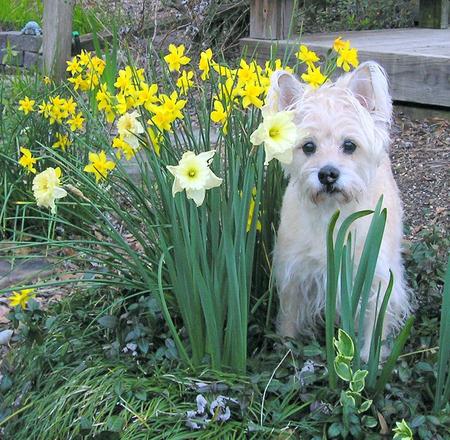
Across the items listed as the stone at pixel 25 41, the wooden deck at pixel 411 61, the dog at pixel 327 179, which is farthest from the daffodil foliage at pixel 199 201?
the stone at pixel 25 41

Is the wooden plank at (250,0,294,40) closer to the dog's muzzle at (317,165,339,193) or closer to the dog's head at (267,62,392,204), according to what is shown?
the dog's head at (267,62,392,204)

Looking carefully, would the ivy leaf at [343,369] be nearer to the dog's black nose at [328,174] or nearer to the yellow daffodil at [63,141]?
the dog's black nose at [328,174]

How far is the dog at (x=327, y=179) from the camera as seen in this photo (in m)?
2.74

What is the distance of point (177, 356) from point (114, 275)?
45cm

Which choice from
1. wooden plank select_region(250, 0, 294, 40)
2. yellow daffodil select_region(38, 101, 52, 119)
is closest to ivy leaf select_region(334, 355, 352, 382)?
yellow daffodil select_region(38, 101, 52, 119)

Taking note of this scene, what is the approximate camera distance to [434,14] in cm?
769

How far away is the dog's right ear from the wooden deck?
2192mm

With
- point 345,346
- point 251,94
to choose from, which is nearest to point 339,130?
point 251,94

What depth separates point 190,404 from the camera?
8.13ft

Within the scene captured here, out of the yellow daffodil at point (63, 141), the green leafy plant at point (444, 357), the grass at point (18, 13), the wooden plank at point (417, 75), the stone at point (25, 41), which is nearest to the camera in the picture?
the green leafy plant at point (444, 357)

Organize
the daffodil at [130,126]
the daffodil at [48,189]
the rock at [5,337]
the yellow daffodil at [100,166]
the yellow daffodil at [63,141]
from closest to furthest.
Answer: the daffodil at [48,189] < the daffodil at [130,126] < the yellow daffodil at [100,166] < the rock at [5,337] < the yellow daffodil at [63,141]

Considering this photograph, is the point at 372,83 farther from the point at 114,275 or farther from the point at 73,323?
the point at 73,323

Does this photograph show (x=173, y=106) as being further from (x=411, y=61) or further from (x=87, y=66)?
(x=411, y=61)

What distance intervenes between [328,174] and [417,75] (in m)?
3.17
